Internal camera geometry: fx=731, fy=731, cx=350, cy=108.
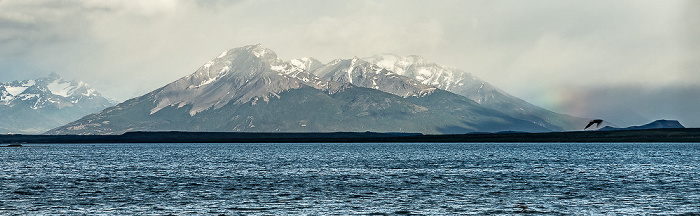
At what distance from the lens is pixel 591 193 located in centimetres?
7038

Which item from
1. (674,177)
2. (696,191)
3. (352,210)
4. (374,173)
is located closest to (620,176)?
(674,177)

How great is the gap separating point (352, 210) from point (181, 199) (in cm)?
1833

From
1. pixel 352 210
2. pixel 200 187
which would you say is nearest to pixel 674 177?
pixel 352 210

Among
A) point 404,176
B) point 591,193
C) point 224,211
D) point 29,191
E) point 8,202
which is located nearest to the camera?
point 224,211

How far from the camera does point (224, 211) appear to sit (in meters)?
57.9

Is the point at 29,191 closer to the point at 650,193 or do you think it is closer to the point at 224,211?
the point at 224,211

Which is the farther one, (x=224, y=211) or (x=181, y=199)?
(x=181, y=199)

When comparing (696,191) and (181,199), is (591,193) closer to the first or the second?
(696,191)

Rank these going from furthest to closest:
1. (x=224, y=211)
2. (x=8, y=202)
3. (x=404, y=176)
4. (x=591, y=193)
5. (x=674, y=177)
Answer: (x=404, y=176)
(x=674, y=177)
(x=591, y=193)
(x=8, y=202)
(x=224, y=211)

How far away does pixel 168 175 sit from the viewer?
340ft

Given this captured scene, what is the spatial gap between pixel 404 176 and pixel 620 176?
27.7 m

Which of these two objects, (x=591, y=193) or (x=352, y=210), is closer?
(x=352, y=210)

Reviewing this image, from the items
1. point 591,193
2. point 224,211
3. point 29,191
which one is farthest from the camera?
point 29,191

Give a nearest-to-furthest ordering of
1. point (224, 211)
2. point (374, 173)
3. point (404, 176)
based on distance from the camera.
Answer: point (224, 211) → point (404, 176) → point (374, 173)
